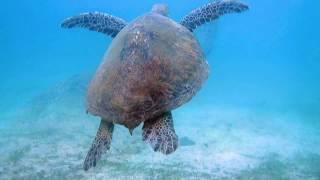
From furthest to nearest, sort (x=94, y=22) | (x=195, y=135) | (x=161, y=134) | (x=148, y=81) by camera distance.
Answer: (x=195, y=135)
(x=94, y=22)
(x=161, y=134)
(x=148, y=81)

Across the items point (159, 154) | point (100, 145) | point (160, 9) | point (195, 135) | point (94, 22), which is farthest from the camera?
point (195, 135)

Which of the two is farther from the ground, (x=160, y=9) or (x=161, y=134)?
(x=160, y=9)

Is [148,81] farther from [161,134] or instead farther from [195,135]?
[195,135]

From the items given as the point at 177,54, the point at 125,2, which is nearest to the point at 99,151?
the point at 177,54

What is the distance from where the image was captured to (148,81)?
5215mm

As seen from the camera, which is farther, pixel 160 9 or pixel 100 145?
pixel 160 9

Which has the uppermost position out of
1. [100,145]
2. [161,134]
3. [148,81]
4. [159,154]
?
[159,154]

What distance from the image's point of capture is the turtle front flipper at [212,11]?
702 centimetres

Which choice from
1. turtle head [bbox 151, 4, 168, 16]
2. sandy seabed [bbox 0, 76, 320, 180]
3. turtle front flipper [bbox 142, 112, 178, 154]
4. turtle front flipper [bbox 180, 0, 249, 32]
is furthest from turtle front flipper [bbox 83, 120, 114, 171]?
sandy seabed [bbox 0, 76, 320, 180]

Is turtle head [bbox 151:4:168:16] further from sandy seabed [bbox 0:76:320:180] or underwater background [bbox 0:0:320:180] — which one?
sandy seabed [bbox 0:76:320:180]

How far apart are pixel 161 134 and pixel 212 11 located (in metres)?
2.95

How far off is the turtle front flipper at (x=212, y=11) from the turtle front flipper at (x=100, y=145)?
271 centimetres

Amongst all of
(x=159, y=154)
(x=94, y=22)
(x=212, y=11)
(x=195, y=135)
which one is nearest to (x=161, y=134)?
(x=94, y=22)

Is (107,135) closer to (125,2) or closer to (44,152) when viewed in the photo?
(44,152)
